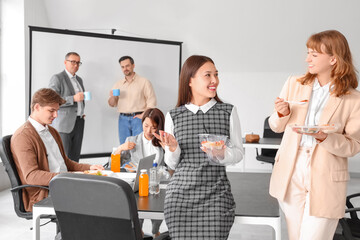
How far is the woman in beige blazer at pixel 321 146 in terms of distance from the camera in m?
1.92

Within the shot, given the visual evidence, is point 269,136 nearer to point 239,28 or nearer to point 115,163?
point 239,28

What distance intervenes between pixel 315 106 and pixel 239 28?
456 cm

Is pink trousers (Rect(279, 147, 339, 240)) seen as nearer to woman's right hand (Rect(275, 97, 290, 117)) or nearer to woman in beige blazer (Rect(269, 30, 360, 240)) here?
woman in beige blazer (Rect(269, 30, 360, 240))

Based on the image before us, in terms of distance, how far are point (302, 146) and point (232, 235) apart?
200cm

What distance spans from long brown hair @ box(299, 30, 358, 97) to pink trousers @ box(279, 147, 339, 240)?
33cm

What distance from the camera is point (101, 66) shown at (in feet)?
19.0

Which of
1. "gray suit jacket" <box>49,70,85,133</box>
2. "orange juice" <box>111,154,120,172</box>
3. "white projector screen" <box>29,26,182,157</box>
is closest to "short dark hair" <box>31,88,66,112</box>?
"orange juice" <box>111,154,120,172</box>

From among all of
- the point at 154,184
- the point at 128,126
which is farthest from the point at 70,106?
the point at 154,184

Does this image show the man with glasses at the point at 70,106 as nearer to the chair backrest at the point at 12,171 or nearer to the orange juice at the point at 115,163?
the orange juice at the point at 115,163

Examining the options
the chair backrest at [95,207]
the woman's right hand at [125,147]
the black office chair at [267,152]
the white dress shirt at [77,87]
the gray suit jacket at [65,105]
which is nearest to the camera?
the chair backrest at [95,207]

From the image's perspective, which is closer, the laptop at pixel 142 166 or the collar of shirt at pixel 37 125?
the laptop at pixel 142 166

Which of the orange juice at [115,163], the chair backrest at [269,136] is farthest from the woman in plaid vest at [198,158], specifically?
the chair backrest at [269,136]

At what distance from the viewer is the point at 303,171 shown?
1.97 metres

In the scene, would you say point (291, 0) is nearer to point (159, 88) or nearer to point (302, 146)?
point (159, 88)
